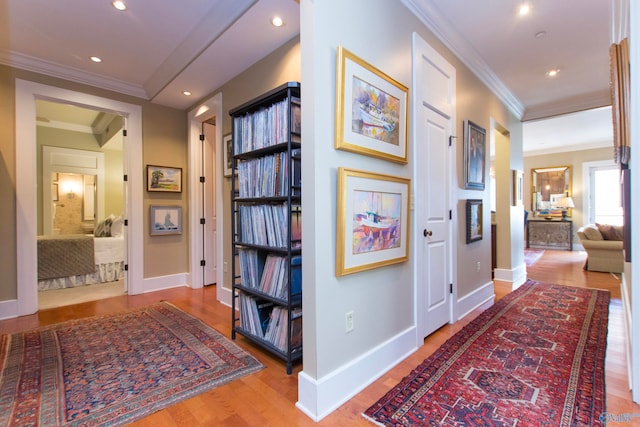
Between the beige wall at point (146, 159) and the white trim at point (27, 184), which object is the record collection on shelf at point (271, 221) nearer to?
the beige wall at point (146, 159)

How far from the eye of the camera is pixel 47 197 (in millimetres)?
5973

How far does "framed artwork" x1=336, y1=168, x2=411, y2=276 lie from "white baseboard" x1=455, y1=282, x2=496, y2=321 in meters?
1.26

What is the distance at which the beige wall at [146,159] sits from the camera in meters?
2.99

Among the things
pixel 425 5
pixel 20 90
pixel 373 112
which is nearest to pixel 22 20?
pixel 20 90

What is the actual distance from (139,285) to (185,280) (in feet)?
1.91

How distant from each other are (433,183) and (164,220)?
347cm

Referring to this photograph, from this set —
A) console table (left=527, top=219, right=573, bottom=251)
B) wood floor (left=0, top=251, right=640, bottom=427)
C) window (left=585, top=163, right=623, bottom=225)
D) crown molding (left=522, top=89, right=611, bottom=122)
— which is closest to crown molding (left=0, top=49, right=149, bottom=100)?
wood floor (left=0, top=251, right=640, bottom=427)

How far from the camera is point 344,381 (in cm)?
162

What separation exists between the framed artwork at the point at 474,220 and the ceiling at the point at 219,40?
4.79 ft

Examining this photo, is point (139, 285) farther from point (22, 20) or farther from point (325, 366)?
point (325, 366)

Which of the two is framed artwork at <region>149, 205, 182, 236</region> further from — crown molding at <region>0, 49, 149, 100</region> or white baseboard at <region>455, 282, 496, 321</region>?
white baseboard at <region>455, 282, 496, 321</region>

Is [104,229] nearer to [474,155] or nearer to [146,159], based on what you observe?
[146,159]

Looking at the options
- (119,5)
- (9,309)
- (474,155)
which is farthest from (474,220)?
(9,309)

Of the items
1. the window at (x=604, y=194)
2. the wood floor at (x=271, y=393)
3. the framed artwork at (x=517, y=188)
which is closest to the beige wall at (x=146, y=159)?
the wood floor at (x=271, y=393)
